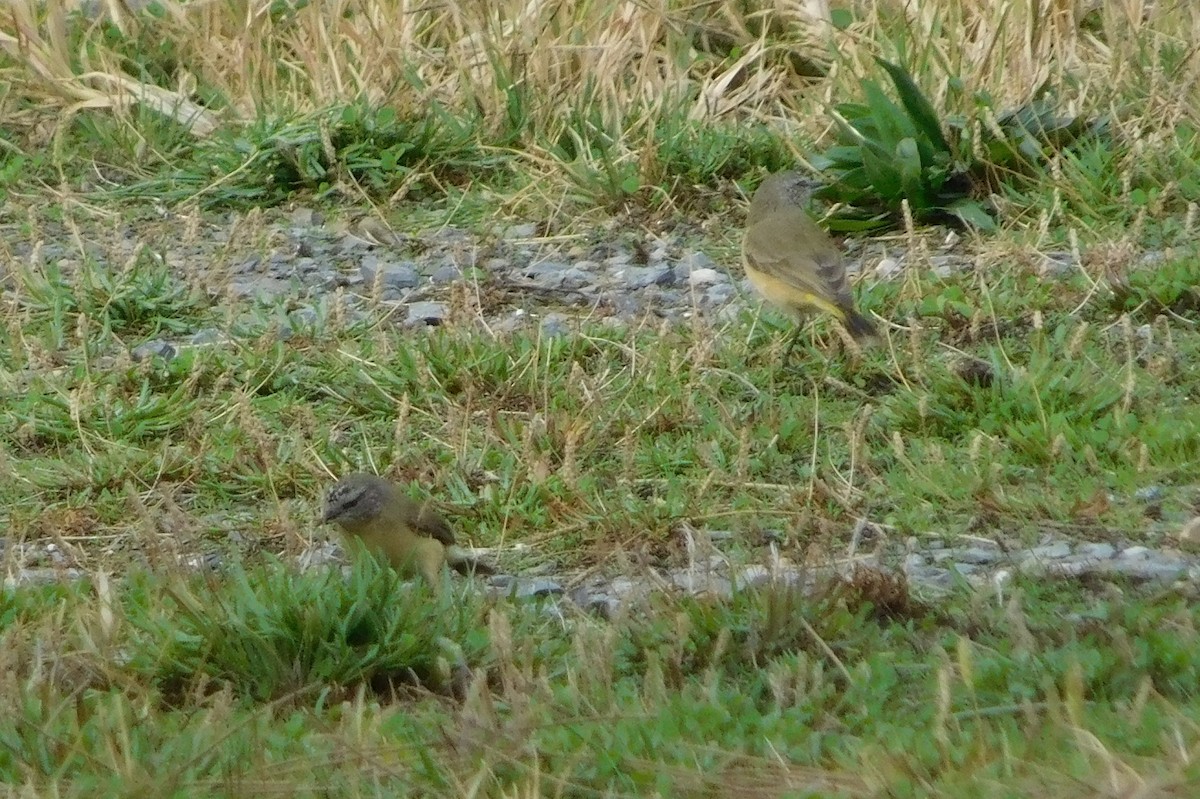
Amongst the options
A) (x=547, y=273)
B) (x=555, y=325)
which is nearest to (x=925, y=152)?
(x=547, y=273)

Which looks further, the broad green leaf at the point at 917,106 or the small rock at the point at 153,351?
the broad green leaf at the point at 917,106

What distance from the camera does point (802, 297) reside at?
747 cm

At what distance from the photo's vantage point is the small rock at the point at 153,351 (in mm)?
7714

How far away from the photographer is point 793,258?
25.0 feet

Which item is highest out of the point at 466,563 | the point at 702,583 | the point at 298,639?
the point at 298,639

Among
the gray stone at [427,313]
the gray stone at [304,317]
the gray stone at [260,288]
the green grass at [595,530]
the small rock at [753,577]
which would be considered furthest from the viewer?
the gray stone at [260,288]

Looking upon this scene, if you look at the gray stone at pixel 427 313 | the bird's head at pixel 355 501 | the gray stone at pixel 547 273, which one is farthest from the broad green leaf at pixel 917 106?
the bird's head at pixel 355 501

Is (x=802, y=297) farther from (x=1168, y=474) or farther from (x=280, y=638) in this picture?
(x=280, y=638)

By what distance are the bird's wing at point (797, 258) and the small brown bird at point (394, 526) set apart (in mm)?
2163

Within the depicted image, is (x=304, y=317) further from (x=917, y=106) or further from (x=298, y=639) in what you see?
(x=298, y=639)

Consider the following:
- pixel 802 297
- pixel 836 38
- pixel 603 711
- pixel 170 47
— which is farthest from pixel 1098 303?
pixel 170 47

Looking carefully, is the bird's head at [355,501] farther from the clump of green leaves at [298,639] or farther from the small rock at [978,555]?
the small rock at [978,555]

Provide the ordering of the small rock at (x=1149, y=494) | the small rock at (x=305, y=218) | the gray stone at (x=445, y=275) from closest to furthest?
the small rock at (x=1149, y=494) < the gray stone at (x=445, y=275) < the small rock at (x=305, y=218)

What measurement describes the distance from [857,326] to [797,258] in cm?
42
